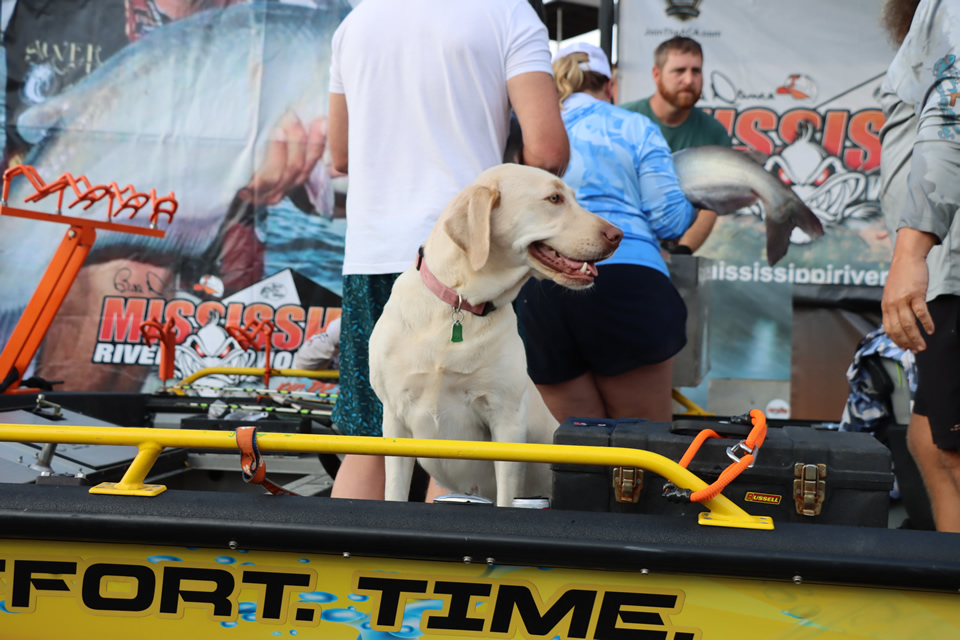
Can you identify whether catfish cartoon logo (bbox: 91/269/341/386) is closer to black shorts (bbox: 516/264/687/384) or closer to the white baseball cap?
the white baseball cap

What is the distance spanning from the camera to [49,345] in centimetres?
512

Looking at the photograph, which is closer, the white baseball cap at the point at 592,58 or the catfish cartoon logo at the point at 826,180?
the white baseball cap at the point at 592,58

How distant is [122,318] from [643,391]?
12.9 ft

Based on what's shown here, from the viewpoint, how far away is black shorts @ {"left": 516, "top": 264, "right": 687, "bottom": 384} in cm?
240

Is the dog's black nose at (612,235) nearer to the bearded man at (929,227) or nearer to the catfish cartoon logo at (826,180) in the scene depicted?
the bearded man at (929,227)

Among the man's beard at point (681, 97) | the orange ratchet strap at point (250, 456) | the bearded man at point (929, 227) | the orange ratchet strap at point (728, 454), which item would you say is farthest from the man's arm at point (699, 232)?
the orange ratchet strap at point (250, 456)

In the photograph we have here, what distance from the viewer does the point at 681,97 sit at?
4766 millimetres

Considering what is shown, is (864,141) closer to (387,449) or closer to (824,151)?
(824,151)

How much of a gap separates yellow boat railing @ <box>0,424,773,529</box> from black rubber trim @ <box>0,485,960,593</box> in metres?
0.04

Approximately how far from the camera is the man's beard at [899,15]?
7.39 ft

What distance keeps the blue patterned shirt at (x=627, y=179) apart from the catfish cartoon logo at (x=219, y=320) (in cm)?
291

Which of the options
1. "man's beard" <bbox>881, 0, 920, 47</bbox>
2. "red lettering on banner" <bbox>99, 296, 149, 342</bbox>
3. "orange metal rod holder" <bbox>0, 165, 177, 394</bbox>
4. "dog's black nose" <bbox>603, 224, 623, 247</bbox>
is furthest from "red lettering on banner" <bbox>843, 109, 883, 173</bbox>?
"red lettering on banner" <bbox>99, 296, 149, 342</bbox>

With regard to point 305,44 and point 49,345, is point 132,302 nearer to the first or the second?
point 49,345

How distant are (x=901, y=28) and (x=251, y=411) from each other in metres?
2.82
